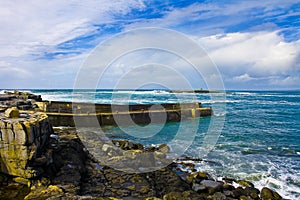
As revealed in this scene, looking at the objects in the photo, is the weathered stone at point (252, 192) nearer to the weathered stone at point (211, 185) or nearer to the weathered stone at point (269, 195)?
the weathered stone at point (269, 195)

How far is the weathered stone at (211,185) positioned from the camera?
788 cm

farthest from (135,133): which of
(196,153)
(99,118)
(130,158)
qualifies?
(130,158)

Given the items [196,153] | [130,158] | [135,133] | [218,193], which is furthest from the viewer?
[135,133]

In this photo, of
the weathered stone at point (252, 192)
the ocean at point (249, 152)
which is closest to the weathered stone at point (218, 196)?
the weathered stone at point (252, 192)

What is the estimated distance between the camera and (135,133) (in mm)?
17891

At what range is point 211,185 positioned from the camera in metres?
8.09

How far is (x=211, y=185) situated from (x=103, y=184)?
3740 mm

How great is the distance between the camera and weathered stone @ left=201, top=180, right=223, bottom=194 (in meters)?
7.88

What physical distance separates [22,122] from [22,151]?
792 mm

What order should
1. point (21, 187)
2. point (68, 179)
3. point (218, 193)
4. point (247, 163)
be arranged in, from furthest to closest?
point (247, 163), point (218, 193), point (68, 179), point (21, 187)

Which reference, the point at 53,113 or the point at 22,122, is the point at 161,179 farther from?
the point at 53,113

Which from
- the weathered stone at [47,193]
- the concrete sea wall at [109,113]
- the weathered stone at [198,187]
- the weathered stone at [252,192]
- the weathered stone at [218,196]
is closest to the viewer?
the weathered stone at [47,193]

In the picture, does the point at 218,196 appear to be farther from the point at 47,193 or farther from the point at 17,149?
the point at 17,149

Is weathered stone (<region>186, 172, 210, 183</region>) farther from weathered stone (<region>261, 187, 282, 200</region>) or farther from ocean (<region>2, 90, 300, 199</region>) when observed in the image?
weathered stone (<region>261, 187, 282, 200</region>)
